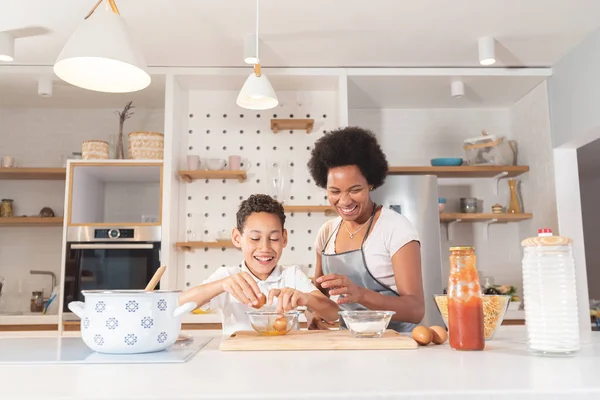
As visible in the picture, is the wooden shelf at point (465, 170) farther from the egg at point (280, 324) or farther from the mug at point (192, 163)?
the egg at point (280, 324)

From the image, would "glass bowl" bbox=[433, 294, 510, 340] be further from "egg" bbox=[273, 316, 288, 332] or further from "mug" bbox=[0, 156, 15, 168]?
"mug" bbox=[0, 156, 15, 168]

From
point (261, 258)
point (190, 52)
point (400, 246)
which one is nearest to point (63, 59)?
point (261, 258)

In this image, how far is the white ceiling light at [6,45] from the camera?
10.5 ft

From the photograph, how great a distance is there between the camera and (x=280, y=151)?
13.4 ft

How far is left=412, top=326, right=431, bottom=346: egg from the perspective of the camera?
1.10 meters

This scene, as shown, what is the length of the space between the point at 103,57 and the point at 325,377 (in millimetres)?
1134

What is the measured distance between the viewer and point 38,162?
4234 millimetres

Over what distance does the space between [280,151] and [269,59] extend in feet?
2.38

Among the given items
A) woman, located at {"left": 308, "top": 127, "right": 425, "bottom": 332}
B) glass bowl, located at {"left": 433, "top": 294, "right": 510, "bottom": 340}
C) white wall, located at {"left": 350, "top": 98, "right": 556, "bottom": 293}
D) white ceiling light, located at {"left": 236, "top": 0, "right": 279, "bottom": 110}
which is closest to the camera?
glass bowl, located at {"left": 433, "top": 294, "right": 510, "bottom": 340}

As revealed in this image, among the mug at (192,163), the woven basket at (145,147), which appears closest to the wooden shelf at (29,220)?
the woven basket at (145,147)

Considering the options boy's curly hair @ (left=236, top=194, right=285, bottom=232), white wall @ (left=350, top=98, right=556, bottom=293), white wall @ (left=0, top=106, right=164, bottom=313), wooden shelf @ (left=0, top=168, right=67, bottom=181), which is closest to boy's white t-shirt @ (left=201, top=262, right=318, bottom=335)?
boy's curly hair @ (left=236, top=194, right=285, bottom=232)

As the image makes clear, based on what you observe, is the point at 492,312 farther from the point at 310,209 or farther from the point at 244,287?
the point at 310,209

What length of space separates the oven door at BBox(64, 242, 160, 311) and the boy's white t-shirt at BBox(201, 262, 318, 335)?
6.06ft

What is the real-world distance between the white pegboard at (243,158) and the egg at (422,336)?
284cm
